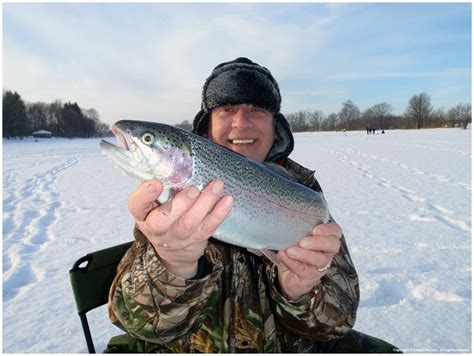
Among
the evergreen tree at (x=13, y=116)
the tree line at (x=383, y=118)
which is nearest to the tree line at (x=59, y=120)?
the evergreen tree at (x=13, y=116)

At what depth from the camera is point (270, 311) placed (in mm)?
2486

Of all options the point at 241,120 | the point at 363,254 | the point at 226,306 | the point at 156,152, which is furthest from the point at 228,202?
the point at 363,254

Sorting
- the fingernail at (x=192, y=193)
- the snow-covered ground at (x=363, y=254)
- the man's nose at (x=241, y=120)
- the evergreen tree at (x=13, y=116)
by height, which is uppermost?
the evergreen tree at (x=13, y=116)

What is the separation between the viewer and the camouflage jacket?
81.2 inches

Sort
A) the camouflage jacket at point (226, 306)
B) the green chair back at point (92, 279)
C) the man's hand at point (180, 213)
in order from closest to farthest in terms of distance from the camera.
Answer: the man's hand at point (180, 213)
the camouflage jacket at point (226, 306)
the green chair back at point (92, 279)

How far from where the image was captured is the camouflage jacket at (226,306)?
2.06m

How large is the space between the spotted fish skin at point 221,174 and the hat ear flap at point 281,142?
1.08 meters

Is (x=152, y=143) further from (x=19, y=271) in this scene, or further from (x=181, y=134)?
(x=19, y=271)

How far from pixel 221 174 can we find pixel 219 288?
0.84 m

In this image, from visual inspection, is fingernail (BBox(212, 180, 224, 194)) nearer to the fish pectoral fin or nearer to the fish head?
the fish head

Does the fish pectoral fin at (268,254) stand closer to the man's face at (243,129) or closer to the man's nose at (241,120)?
the man's face at (243,129)

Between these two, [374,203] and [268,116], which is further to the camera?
[374,203]

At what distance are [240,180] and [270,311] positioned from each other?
1127 millimetres

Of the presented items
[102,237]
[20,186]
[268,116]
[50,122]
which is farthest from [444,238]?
[50,122]
